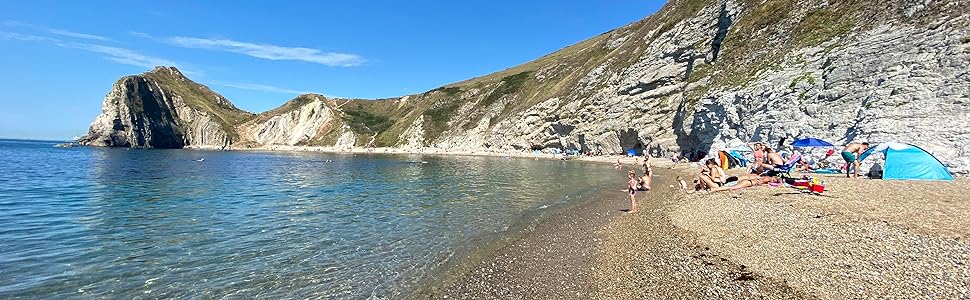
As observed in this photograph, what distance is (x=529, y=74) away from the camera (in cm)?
13038

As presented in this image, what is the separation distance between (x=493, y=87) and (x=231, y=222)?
394 ft

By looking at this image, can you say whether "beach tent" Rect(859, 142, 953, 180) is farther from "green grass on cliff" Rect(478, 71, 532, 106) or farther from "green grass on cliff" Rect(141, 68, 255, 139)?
"green grass on cliff" Rect(141, 68, 255, 139)

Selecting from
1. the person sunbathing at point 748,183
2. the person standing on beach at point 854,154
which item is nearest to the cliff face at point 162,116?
the person sunbathing at point 748,183

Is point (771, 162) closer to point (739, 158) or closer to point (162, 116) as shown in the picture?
point (739, 158)

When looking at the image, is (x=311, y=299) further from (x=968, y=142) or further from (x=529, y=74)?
(x=529, y=74)

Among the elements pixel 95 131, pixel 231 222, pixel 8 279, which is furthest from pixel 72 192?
pixel 95 131

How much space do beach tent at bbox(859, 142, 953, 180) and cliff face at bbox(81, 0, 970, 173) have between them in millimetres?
2468

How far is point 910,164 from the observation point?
2339 centimetres

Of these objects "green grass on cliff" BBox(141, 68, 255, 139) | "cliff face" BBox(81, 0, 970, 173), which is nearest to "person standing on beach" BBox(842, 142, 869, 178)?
"cliff face" BBox(81, 0, 970, 173)

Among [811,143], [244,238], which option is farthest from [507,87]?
[244,238]

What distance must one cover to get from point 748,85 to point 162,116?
182 m

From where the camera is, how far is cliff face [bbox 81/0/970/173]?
28.2 meters

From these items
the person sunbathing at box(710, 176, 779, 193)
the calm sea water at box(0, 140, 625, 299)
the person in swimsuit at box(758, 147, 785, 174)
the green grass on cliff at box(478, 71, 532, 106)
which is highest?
the green grass on cliff at box(478, 71, 532, 106)

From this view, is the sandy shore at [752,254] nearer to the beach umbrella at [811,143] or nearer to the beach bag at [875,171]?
the beach bag at [875,171]
